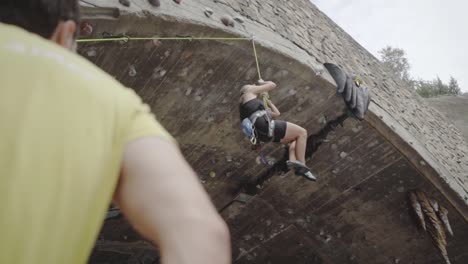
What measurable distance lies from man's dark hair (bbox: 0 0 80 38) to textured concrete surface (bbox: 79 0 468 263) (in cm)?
193

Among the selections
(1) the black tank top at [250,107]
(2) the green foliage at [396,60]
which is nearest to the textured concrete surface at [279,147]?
(1) the black tank top at [250,107]

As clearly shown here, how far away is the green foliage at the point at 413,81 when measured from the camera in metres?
17.1

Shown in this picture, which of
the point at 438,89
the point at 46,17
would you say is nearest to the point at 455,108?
the point at 438,89

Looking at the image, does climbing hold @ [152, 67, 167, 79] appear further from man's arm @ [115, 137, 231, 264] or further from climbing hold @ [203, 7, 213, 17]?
man's arm @ [115, 137, 231, 264]

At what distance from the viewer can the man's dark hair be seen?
908mm

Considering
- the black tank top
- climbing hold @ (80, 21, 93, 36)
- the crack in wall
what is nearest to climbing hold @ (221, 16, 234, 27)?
the black tank top

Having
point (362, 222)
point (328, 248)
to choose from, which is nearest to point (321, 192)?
point (362, 222)

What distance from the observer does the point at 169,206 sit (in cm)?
75

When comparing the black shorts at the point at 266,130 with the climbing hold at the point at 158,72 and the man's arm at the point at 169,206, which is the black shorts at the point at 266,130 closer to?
the climbing hold at the point at 158,72

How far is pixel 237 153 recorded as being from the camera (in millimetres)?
5336

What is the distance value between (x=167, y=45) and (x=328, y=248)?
14.6ft

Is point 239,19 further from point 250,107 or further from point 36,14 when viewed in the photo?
point 36,14

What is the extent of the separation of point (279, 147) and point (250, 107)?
5.57 feet

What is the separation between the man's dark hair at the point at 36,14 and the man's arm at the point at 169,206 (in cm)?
34
